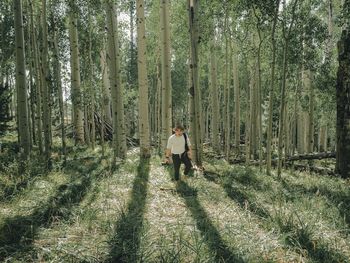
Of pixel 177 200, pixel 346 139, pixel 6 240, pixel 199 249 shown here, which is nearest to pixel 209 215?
pixel 177 200

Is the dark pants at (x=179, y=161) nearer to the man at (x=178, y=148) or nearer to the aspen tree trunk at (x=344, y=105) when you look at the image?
the man at (x=178, y=148)

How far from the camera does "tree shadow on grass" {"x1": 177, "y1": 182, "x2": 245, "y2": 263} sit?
424cm

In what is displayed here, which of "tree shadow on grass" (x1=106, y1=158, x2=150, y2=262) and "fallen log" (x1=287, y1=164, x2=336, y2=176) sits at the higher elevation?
"tree shadow on grass" (x1=106, y1=158, x2=150, y2=262)

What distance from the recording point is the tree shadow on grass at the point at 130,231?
13.6 ft

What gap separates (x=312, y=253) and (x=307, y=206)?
2156 millimetres

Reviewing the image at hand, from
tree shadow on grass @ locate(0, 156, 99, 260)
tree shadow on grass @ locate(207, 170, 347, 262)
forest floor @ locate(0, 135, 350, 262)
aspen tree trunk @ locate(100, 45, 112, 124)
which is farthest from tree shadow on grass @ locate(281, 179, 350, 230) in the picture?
aspen tree trunk @ locate(100, 45, 112, 124)

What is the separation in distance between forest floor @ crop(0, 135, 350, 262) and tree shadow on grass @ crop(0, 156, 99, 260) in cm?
1

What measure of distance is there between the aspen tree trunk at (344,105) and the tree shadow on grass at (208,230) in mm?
5513

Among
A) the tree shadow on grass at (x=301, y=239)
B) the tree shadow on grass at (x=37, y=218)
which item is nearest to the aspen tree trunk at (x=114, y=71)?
the tree shadow on grass at (x=37, y=218)

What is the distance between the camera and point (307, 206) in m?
6.45

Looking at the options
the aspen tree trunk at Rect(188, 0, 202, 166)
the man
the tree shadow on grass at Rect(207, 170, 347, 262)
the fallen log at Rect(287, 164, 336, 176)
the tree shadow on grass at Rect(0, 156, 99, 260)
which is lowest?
the fallen log at Rect(287, 164, 336, 176)

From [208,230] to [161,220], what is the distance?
0.87 metres

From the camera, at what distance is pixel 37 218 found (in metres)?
5.20

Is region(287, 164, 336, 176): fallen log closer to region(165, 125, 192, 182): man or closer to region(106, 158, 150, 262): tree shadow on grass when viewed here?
region(165, 125, 192, 182): man
